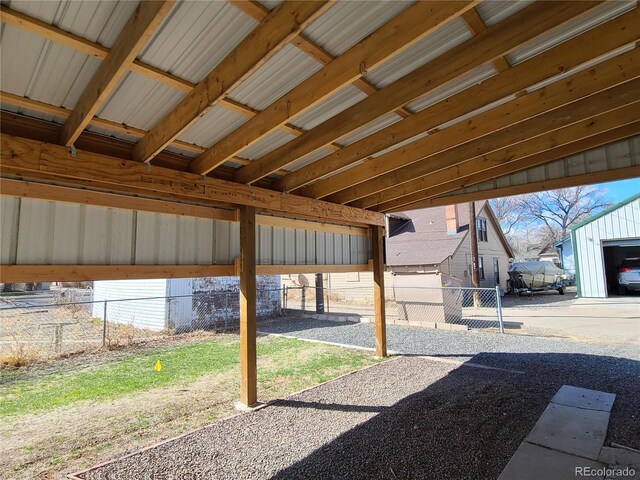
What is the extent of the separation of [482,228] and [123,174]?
21.0 metres

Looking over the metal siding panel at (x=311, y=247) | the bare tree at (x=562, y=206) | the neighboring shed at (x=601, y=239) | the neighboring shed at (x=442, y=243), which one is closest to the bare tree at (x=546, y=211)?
the bare tree at (x=562, y=206)

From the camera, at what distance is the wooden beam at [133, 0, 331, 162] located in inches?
78.0

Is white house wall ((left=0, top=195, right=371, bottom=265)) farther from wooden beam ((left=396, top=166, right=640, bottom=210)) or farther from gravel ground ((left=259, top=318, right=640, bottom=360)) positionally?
gravel ground ((left=259, top=318, right=640, bottom=360))

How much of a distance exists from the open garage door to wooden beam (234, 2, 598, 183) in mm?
20087

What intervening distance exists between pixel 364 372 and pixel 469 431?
252cm

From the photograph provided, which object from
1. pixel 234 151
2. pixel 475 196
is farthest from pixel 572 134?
pixel 234 151

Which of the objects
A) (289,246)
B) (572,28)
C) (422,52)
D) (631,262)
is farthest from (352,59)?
(631,262)

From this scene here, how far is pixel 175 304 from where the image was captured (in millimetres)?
10812

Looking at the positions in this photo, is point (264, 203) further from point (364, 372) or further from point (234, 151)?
point (364, 372)

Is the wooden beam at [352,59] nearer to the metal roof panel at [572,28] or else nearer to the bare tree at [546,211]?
the metal roof panel at [572,28]

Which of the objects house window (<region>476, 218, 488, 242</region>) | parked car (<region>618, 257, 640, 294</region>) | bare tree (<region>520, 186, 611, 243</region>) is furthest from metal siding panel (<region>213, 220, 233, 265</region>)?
bare tree (<region>520, 186, 611, 243</region>)

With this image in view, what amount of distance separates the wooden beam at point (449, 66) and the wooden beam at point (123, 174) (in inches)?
46.3

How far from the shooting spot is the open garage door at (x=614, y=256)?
58.7ft

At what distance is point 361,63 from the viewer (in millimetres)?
2406
